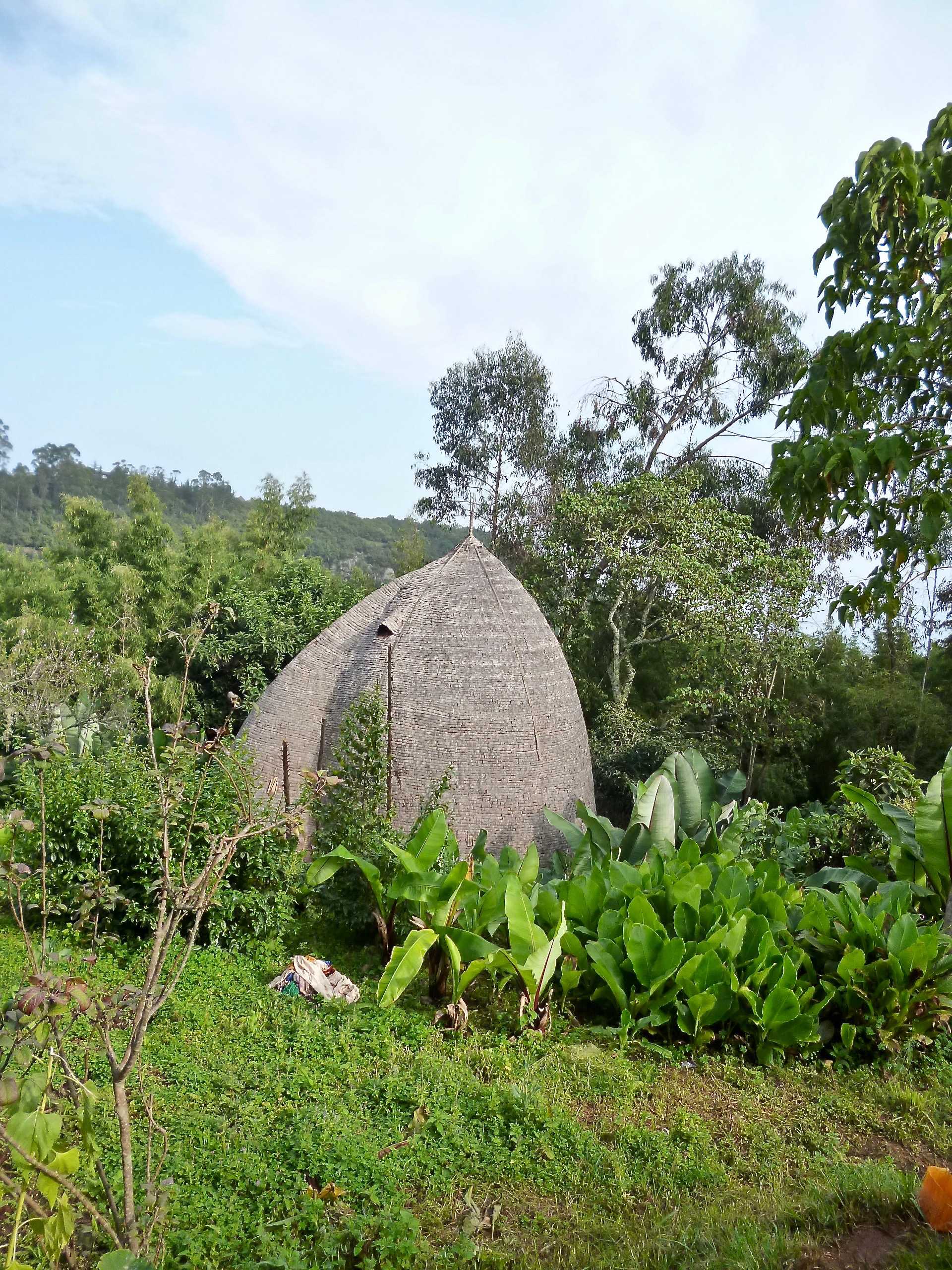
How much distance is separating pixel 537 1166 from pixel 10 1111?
2593mm

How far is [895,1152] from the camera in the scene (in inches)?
157

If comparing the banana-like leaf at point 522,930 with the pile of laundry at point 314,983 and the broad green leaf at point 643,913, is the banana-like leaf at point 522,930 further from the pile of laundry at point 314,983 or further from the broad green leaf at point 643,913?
the pile of laundry at point 314,983

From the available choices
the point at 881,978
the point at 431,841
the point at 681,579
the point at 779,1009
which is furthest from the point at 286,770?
the point at 681,579

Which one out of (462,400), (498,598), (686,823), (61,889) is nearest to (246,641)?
(498,598)

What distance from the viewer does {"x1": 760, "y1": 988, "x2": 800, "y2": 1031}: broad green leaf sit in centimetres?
463

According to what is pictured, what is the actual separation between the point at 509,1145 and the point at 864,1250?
1614 millimetres

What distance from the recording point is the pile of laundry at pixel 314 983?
5.49 m

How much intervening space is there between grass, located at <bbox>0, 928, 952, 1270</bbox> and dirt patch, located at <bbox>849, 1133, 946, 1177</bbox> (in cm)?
1

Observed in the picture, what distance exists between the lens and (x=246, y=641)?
14188 mm

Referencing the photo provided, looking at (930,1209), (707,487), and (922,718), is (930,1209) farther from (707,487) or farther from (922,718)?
(707,487)

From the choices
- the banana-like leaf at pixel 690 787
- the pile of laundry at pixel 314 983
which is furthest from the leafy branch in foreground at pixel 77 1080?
the banana-like leaf at pixel 690 787

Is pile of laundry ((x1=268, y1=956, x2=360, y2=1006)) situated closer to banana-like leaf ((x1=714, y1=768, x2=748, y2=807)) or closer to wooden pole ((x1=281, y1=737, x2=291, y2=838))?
wooden pole ((x1=281, y1=737, x2=291, y2=838))

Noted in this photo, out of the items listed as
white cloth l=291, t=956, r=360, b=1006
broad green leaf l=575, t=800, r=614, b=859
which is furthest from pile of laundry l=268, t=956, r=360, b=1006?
broad green leaf l=575, t=800, r=614, b=859

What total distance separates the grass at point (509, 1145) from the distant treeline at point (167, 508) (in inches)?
1320
